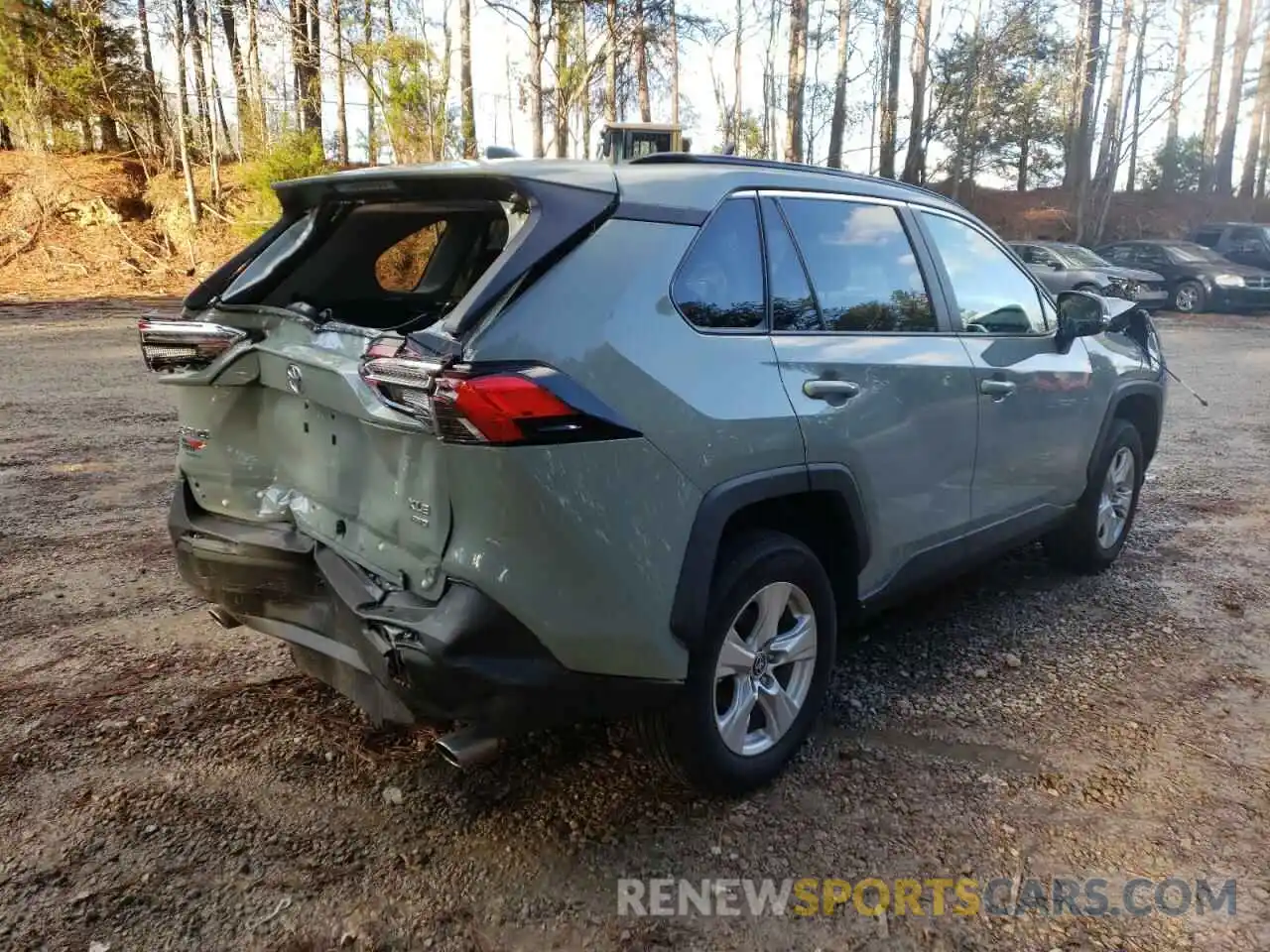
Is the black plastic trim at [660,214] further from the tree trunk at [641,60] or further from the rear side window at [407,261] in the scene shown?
the tree trunk at [641,60]

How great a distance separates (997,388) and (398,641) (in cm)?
254

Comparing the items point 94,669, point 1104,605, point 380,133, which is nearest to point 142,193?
point 380,133

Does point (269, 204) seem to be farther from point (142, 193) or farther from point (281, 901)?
point (281, 901)

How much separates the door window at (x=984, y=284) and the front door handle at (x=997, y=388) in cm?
22

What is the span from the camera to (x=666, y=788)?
2838 millimetres

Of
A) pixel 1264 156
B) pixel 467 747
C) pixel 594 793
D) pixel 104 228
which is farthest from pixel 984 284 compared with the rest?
pixel 1264 156

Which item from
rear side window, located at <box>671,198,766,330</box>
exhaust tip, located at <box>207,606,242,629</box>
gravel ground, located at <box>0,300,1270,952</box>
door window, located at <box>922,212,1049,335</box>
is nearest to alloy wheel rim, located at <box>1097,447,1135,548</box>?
gravel ground, located at <box>0,300,1270,952</box>

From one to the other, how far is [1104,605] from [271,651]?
3.69 m

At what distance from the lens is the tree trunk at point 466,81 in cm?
2158

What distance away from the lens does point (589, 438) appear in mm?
2217

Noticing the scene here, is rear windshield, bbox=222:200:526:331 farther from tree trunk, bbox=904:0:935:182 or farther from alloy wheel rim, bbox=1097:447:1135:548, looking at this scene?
tree trunk, bbox=904:0:935:182

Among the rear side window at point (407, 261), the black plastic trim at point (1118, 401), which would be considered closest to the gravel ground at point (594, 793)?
the black plastic trim at point (1118, 401)

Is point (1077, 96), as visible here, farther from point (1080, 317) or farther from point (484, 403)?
point (484, 403)

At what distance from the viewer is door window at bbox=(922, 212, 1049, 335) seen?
12.1ft
